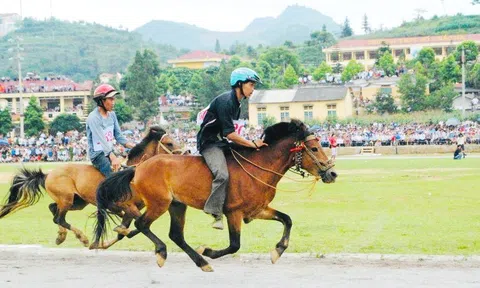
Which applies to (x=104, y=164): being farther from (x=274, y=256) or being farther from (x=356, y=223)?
(x=356, y=223)

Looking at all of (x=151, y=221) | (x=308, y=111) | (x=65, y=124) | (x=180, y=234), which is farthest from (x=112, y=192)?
(x=308, y=111)

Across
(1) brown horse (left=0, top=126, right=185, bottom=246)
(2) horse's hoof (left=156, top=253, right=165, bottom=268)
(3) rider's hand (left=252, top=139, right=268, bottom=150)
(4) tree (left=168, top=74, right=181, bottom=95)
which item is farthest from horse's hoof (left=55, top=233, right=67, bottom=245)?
(4) tree (left=168, top=74, right=181, bottom=95)

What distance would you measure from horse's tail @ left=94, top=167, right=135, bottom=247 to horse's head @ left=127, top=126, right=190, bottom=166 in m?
1.60

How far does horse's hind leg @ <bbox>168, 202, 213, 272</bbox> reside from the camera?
456 inches

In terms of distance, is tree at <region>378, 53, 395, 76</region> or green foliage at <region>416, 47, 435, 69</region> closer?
green foliage at <region>416, 47, 435, 69</region>

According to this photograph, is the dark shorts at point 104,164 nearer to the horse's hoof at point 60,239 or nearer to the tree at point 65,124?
the horse's hoof at point 60,239

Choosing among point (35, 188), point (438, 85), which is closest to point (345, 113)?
point (438, 85)

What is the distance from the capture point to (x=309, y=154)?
39.1 ft

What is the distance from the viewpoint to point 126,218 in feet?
44.8

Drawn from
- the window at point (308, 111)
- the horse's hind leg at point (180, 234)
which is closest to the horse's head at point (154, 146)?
the horse's hind leg at point (180, 234)

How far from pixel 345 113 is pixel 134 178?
83.3 metres

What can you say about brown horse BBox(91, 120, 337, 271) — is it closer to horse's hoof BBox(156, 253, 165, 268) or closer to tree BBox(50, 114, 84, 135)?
horse's hoof BBox(156, 253, 165, 268)

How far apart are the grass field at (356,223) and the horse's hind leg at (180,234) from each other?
172 centimetres

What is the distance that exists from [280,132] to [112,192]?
2.61 m
